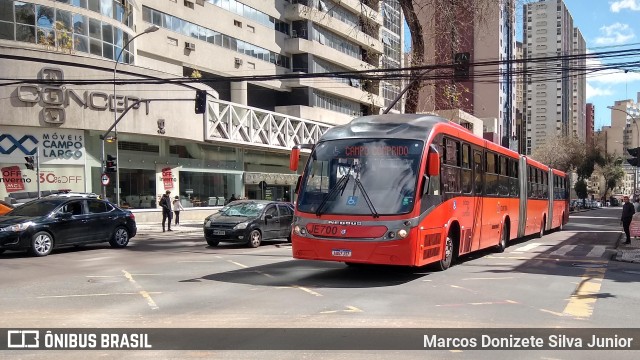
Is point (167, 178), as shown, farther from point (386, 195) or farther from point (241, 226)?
point (386, 195)

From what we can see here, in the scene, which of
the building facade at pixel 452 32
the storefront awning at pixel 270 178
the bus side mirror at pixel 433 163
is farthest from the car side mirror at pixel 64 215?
the storefront awning at pixel 270 178

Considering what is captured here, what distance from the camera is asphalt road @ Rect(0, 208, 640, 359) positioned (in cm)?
693

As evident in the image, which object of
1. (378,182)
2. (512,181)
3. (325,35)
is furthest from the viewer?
(325,35)

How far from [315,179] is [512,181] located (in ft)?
29.2

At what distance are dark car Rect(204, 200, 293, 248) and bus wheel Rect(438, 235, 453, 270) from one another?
7733mm

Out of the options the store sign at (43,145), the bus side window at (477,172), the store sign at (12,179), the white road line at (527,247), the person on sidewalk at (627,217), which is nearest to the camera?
the bus side window at (477,172)

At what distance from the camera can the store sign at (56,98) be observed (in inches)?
1118

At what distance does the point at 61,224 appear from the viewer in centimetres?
1547

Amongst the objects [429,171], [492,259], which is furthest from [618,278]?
[429,171]

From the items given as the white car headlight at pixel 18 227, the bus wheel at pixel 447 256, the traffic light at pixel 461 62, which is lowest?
the bus wheel at pixel 447 256

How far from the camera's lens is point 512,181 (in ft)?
56.4

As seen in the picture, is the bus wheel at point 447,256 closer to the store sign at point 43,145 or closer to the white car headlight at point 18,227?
the white car headlight at point 18,227

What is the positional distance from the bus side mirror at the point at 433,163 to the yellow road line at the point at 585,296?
9.84ft

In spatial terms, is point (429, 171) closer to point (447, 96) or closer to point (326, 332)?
point (326, 332)
